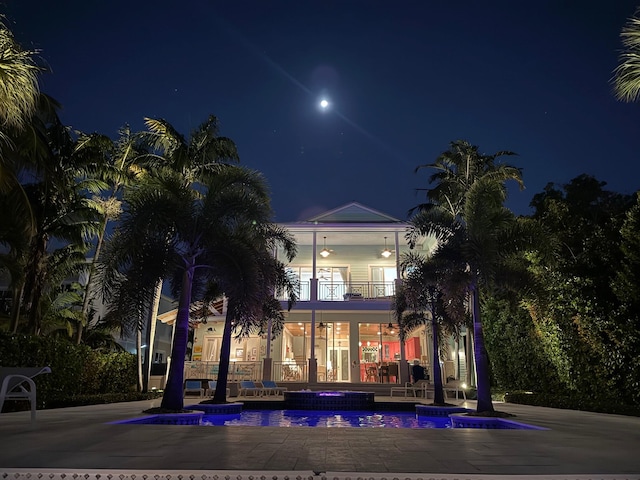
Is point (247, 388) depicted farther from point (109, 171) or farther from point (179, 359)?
point (109, 171)

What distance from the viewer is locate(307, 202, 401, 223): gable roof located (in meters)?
21.9

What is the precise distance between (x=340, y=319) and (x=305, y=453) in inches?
659

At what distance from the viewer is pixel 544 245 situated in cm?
955

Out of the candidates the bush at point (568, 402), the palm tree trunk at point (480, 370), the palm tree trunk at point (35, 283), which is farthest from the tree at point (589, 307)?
the palm tree trunk at point (35, 283)

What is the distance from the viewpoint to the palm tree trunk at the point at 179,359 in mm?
8930

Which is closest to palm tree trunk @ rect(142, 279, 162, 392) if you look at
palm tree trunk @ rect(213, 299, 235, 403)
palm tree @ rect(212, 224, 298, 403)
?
palm tree trunk @ rect(213, 299, 235, 403)

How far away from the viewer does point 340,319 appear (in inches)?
819

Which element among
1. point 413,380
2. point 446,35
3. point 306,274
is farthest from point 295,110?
point 413,380

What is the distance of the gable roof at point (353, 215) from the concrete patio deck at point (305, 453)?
52.6 ft

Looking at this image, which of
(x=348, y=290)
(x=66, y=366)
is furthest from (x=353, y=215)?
Result: (x=66, y=366)

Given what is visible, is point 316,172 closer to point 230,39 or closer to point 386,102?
point 386,102

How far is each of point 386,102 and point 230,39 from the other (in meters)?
27.6

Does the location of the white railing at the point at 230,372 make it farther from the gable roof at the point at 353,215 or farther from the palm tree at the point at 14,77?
the palm tree at the point at 14,77

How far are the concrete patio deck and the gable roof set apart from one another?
16.0 m
